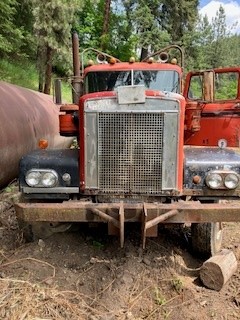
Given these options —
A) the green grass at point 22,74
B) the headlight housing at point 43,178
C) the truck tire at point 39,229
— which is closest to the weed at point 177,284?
the truck tire at point 39,229

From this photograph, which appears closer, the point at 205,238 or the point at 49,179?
the point at 49,179

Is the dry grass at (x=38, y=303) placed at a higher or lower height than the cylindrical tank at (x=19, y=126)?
lower

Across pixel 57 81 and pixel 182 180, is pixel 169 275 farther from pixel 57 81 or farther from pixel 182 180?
pixel 57 81

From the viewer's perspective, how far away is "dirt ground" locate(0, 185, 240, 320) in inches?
138

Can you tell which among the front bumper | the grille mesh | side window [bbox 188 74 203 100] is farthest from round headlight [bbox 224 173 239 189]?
side window [bbox 188 74 203 100]

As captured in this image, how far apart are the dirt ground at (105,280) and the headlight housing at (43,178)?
2.71ft

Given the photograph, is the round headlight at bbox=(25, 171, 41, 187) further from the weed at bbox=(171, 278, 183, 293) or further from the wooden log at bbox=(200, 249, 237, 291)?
the wooden log at bbox=(200, 249, 237, 291)

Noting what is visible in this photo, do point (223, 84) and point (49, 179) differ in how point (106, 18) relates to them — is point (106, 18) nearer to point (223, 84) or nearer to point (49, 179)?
point (223, 84)

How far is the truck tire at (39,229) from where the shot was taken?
4680 millimetres

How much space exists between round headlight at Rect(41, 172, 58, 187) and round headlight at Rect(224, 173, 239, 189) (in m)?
1.72

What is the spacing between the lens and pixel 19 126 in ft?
22.6

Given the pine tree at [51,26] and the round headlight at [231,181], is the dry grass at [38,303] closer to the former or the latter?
the round headlight at [231,181]

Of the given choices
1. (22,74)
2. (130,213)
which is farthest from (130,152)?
(22,74)

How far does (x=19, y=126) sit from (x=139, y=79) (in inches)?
101
